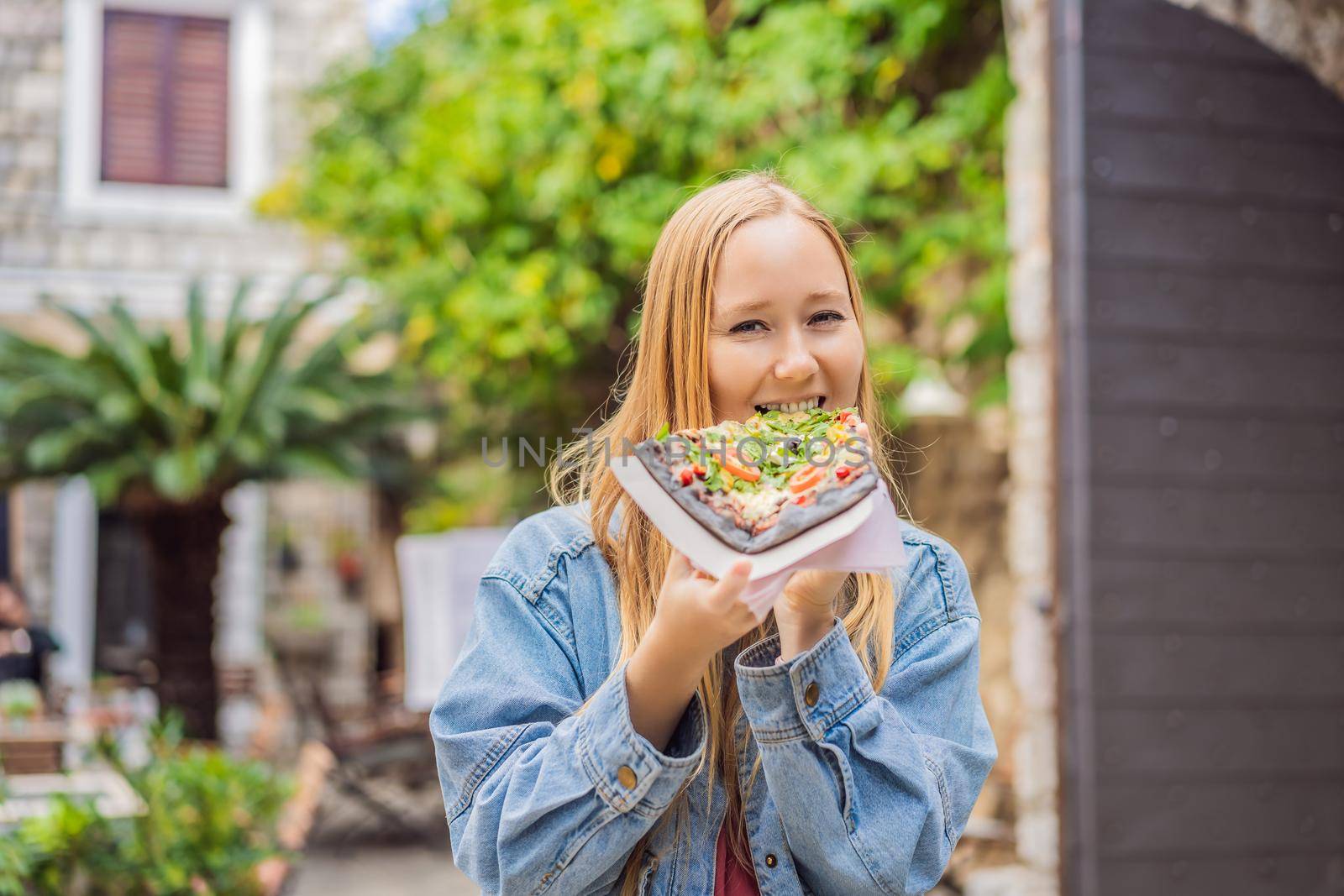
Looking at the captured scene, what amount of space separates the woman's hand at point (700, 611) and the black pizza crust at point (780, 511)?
0.12 ft

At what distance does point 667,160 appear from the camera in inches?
256

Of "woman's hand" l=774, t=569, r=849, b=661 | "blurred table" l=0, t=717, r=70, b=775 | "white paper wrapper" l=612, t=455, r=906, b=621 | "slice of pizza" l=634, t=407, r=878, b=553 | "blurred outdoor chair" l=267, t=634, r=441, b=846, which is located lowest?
"blurred outdoor chair" l=267, t=634, r=441, b=846

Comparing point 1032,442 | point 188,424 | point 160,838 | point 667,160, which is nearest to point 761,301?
point 160,838

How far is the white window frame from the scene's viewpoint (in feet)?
34.5

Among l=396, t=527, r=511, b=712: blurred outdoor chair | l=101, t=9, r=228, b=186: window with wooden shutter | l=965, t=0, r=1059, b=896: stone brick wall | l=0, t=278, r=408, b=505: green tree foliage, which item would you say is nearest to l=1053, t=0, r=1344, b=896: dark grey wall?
Answer: l=965, t=0, r=1059, b=896: stone brick wall

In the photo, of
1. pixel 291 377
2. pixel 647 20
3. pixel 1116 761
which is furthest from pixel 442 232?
pixel 1116 761

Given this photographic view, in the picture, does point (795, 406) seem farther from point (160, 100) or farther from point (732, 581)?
point (160, 100)

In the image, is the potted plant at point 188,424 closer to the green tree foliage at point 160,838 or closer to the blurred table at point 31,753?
the blurred table at point 31,753

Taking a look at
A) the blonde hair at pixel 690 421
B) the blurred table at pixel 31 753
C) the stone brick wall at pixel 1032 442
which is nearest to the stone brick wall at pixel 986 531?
the stone brick wall at pixel 1032 442

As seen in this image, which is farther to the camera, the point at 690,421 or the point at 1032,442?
the point at 1032,442

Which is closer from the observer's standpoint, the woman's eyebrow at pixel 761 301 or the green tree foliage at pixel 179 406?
the woman's eyebrow at pixel 761 301

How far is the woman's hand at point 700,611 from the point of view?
105 centimetres

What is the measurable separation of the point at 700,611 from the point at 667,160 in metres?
5.66

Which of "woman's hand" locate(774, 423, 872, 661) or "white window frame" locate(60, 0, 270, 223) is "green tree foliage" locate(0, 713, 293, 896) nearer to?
"woman's hand" locate(774, 423, 872, 661)
